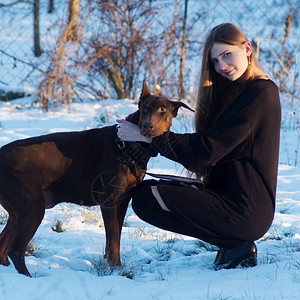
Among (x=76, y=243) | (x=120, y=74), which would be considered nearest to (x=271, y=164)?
(x=76, y=243)

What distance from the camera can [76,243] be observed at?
11.7 feet

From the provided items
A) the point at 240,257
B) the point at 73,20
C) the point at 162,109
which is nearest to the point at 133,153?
the point at 162,109

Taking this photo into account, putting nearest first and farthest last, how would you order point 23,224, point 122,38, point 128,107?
1. point 23,224
2. point 128,107
3. point 122,38

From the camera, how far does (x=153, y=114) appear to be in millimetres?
3055

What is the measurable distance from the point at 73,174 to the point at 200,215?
0.96 meters

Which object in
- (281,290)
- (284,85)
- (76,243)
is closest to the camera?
(281,290)

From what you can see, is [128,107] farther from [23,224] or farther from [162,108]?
[23,224]

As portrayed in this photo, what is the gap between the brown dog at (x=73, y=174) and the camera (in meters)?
2.83

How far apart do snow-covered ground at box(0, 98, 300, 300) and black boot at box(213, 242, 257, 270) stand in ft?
0.29

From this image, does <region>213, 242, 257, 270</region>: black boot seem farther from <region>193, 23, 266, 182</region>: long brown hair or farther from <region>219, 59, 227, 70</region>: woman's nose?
<region>219, 59, 227, 70</region>: woman's nose

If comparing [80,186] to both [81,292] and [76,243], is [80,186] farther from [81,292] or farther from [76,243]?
[81,292]

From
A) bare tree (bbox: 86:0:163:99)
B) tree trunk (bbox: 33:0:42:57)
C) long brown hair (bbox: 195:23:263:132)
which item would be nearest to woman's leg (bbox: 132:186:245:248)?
long brown hair (bbox: 195:23:263:132)

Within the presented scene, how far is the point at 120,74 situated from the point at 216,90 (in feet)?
17.7

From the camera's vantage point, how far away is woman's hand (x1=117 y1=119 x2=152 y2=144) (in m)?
2.99
